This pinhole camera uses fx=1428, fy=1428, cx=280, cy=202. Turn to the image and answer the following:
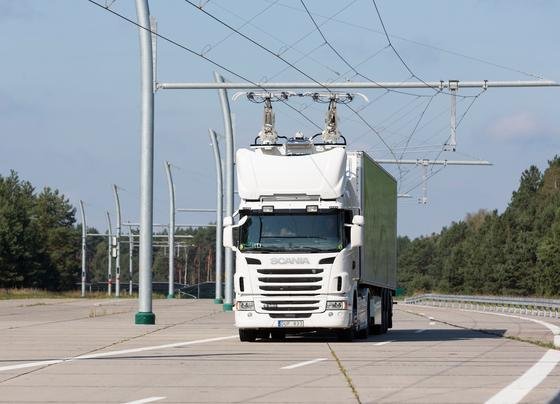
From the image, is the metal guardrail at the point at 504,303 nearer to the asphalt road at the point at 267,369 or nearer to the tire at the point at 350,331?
the asphalt road at the point at 267,369

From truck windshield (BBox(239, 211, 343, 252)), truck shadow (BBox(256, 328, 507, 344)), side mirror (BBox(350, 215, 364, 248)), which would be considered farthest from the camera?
truck shadow (BBox(256, 328, 507, 344))

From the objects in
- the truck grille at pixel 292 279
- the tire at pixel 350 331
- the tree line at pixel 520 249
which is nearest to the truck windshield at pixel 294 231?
the truck grille at pixel 292 279

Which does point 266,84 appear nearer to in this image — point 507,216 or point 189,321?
point 189,321

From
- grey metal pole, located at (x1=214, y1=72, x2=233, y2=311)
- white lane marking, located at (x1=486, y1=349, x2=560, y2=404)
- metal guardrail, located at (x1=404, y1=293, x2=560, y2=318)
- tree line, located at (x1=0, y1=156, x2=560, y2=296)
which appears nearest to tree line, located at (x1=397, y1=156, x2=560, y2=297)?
tree line, located at (x1=0, y1=156, x2=560, y2=296)

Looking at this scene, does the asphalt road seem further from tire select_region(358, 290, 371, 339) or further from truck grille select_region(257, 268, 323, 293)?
truck grille select_region(257, 268, 323, 293)

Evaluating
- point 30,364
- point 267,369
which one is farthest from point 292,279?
point 30,364

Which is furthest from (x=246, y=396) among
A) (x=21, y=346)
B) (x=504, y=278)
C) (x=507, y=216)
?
(x=507, y=216)

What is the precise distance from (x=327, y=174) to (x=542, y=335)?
946 centimetres

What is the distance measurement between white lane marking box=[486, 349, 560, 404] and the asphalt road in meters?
0.01

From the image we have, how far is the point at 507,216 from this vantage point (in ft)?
557

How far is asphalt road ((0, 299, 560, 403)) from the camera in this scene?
15180mm

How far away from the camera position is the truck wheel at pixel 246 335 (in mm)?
27638

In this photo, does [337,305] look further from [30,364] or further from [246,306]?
[30,364]

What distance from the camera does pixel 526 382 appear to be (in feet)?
55.6
